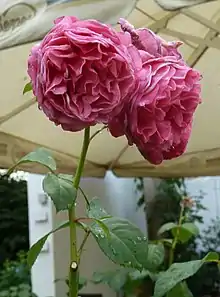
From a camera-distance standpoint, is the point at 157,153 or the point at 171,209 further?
the point at 171,209

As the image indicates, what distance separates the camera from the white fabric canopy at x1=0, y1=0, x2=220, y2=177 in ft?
3.76

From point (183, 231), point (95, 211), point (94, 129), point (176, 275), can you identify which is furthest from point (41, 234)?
point (95, 211)

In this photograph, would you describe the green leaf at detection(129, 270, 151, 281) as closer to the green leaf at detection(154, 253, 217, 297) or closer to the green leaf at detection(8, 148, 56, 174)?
the green leaf at detection(154, 253, 217, 297)

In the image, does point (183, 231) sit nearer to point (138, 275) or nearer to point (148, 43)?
point (138, 275)

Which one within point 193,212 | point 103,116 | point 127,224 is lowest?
point 127,224

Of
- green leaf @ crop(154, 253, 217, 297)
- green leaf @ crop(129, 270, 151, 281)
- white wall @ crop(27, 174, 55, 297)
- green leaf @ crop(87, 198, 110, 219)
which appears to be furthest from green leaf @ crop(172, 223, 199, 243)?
green leaf @ crop(87, 198, 110, 219)

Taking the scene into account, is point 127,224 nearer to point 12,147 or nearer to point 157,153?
point 157,153

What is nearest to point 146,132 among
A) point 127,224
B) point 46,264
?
point 127,224

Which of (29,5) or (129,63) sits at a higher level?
(29,5)

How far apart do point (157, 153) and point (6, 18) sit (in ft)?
1.64

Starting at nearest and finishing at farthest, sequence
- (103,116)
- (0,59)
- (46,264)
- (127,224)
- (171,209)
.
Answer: (103,116), (127,224), (0,59), (46,264), (171,209)

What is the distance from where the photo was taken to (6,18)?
1.15 meters

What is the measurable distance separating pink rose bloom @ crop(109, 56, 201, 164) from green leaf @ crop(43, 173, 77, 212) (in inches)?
4.2

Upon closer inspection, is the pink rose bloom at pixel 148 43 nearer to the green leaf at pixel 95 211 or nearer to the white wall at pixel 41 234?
the green leaf at pixel 95 211
